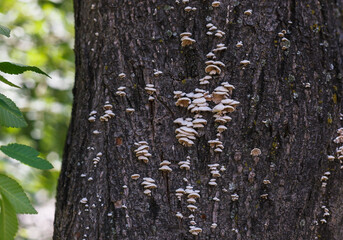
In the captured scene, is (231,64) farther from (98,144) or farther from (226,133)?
(98,144)

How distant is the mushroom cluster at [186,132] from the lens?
4.38 ft

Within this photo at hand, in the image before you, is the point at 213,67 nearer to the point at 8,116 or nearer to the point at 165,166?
the point at 165,166

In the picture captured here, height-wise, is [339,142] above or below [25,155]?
above

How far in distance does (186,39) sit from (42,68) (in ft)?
8.31

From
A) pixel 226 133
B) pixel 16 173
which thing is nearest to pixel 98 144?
pixel 226 133

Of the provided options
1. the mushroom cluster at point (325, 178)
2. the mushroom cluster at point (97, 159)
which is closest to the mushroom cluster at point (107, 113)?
the mushroom cluster at point (97, 159)

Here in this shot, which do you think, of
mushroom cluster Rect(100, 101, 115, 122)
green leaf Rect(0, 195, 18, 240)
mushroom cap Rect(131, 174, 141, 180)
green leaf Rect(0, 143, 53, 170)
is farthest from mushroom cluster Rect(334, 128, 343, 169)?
green leaf Rect(0, 195, 18, 240)

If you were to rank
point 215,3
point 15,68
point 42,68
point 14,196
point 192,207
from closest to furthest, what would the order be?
point 14,196, point 15,68, point 192,207, point 215,3, point 42,68

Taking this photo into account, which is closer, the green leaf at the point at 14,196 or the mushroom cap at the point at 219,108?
the green leaf at the point at 14,196

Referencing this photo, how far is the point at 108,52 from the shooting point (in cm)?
150

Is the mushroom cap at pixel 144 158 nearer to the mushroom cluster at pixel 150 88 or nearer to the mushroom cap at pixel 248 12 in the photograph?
the mushroom cluster at pixel 150 88

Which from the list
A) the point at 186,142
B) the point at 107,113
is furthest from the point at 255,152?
the point at 107,113

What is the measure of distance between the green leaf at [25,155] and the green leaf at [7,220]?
121 millimetres

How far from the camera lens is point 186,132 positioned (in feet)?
4.39
